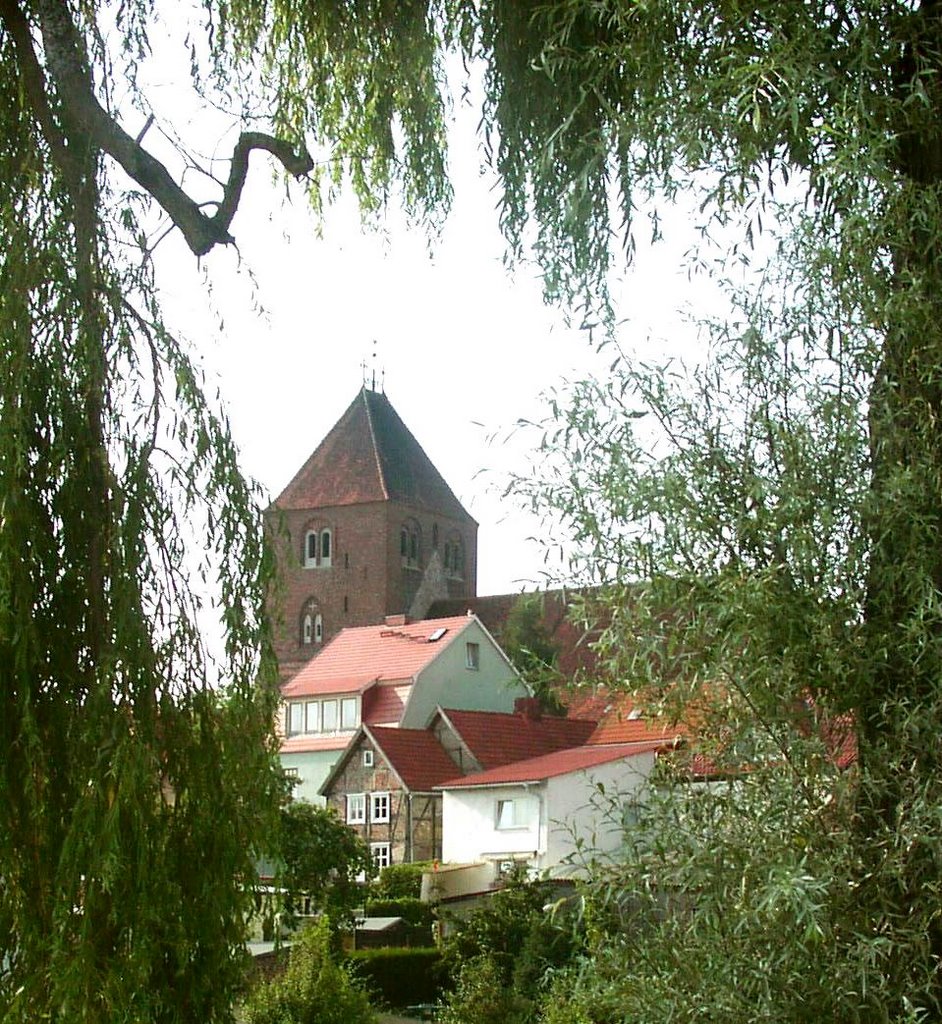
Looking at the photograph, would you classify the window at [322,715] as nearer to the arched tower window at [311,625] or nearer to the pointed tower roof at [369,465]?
the pointed tower roof at [369,465]

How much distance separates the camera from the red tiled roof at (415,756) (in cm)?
3725

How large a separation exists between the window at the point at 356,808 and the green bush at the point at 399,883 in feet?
25.4

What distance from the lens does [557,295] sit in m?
5.78

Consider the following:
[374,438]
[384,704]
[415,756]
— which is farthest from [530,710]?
[374,438]

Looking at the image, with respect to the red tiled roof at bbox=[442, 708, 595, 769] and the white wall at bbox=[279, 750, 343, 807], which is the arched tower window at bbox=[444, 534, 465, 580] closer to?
the white wall at bbox=[279, 750, 343, 807]

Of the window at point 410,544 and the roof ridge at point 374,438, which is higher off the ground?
the roof ridge at point 374,438

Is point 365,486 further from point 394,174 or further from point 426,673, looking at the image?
point 394,174

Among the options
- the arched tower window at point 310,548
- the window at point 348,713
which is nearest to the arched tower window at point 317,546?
the arched tower window at point 310,548

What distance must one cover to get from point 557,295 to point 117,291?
1.59m

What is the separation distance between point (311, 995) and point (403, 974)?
8543 mm

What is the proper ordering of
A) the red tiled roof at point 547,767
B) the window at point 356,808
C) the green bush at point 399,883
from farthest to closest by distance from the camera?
the window at point 356,808 < the red tiled roof at point 547,767 < the green bush at point 399,883

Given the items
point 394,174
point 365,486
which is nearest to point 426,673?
point 365,486

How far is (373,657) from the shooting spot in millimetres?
45469

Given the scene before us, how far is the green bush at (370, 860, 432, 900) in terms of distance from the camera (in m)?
29.0
